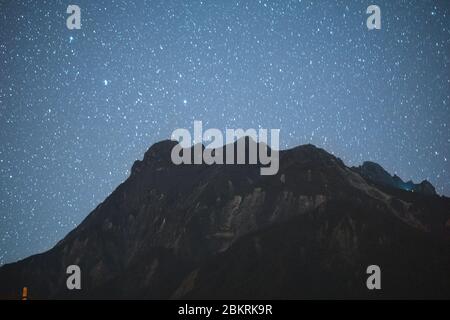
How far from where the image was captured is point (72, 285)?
15650 cm

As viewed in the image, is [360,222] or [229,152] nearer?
[360,222]

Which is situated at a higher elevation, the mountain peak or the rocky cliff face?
the mountain peak

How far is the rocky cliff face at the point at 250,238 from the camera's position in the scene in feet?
366

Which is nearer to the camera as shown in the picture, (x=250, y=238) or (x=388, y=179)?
(x=250, y=238)

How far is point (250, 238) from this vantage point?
130 metres

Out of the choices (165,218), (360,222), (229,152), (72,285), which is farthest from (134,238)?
(360,222)

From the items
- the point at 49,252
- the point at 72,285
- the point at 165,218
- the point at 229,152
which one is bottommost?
the point at 72,285

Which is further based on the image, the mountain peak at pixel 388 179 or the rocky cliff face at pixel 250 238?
the mountain peak at pixel 388 179

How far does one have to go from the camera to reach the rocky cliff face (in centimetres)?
11144

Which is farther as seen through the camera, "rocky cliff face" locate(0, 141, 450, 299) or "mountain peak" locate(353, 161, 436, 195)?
"mountain peak" locate(353, 161, 436, 195)

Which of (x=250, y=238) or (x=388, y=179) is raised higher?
(x=388, y=179)
